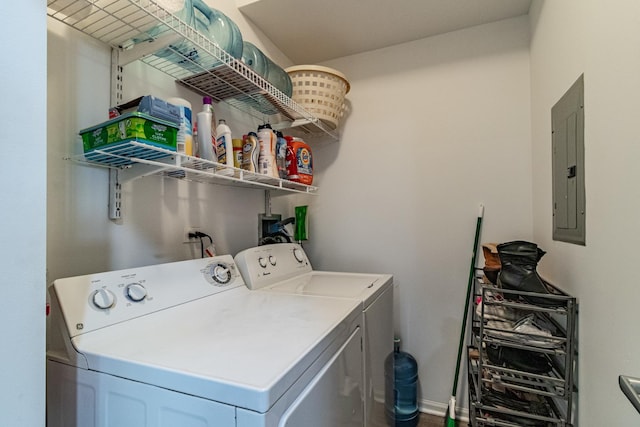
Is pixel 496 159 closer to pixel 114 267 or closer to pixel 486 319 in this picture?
pixel 486 319

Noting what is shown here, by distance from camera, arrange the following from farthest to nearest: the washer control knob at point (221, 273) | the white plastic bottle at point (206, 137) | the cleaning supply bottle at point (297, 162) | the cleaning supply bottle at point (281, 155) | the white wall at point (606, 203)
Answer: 1. the cleaning supply bottle at point (297, 162)
2. the cleaning supply bottle at point (281, 155)
3. the washer control knob at point (221, 273)
4. the white plastic bottle at point (206, 137)
5. the white wall at point (606, 203)

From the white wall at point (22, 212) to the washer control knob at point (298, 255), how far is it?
135 cm

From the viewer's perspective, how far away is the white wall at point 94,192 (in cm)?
98

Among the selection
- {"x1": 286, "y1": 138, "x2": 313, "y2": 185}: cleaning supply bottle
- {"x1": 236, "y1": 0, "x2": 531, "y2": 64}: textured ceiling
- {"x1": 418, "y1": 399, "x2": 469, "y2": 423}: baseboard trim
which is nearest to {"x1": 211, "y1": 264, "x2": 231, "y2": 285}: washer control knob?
{"x1": 286, "y1": 138, "x2": 313, "y2": 185}: cleaning supply bottle

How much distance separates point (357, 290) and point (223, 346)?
30.1 inches

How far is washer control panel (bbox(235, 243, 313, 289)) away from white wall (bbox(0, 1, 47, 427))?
87 cm

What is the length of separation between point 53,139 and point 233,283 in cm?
81

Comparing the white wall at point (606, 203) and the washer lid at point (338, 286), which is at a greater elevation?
the white wall at point (606, 203)

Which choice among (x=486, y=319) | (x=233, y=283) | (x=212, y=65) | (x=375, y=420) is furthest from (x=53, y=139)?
(x=486, y=319)

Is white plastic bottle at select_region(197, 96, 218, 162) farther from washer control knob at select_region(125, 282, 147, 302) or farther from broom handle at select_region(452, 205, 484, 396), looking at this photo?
broom handle at select_region(452, 205, 484, 396)

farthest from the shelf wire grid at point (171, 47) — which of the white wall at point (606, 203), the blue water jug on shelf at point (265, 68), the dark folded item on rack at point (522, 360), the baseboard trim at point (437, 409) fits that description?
the baseboard trim at point (437, 409)

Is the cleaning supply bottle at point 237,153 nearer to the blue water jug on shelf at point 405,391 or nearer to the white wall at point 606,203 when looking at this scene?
the white wall at point 606,203

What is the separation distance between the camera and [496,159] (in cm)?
196

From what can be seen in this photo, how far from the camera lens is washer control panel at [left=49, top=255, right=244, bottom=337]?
0.83 m
